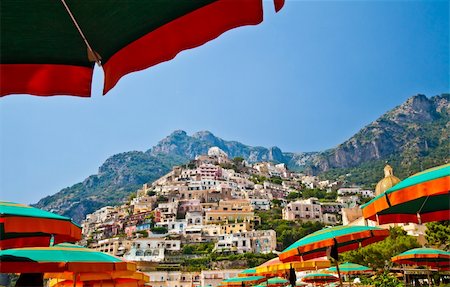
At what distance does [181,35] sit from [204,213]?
73976 millimetres

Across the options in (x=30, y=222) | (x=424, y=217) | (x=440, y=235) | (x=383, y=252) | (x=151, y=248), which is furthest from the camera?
(x=151, y=248)

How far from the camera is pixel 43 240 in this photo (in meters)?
4.59

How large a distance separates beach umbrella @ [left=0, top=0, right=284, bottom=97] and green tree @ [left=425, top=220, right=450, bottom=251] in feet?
80.2

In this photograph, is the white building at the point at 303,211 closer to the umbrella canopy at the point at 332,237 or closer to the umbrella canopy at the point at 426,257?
the umbrella canopy at the point at 426,257

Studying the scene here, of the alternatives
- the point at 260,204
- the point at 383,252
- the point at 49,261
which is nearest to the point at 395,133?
the point at 260,204

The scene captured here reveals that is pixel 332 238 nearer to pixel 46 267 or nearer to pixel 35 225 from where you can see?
pixel 46 267

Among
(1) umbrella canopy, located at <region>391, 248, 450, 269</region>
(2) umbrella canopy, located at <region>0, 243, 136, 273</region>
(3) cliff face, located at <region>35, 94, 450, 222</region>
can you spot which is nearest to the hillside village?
(3) cliff face, located at <region>35, 94, 450, 222</region>

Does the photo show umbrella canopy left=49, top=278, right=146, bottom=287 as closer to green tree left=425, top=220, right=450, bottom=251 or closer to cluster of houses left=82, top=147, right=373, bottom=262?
green tree left=425, top=220, right=450, bottom=251

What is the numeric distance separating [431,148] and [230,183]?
59881 millimetres

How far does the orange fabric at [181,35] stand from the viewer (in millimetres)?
1891

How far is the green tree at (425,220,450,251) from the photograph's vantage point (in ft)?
73.4

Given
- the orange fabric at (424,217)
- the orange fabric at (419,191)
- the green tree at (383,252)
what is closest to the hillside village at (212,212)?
the green tree at (383,252)

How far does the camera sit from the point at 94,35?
2.16 meters

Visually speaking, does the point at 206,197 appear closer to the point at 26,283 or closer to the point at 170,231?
the point at 170,231
